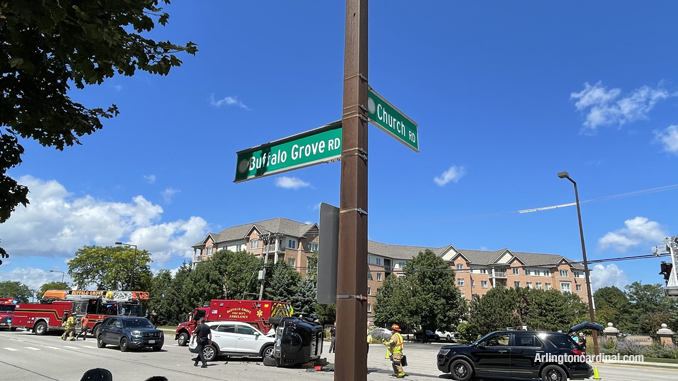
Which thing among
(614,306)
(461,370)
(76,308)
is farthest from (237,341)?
(614,306)

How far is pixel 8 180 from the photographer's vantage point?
549 centimetres

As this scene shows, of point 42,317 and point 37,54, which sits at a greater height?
point 37,54

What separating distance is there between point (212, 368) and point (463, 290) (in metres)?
67.7

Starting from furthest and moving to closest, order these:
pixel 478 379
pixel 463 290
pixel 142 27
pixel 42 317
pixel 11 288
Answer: pixel 11 288
pixel 463 290
pixel 42 317
pixel 478 379
pixel 142 27

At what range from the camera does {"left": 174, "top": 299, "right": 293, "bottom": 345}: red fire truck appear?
26.2 m

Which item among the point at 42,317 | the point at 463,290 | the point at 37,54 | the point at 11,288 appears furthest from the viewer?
the point at 11,288

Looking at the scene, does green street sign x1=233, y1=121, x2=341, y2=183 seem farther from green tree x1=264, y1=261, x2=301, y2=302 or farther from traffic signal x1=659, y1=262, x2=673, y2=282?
green tree x1=264, y1=261, x2=301, y2=302

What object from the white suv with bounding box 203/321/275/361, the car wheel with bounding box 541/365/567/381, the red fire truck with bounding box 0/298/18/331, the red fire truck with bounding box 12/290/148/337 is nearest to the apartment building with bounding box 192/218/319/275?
the red fire truck with bounding box 0/298/18/331

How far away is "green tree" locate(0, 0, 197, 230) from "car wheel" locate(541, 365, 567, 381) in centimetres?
1348

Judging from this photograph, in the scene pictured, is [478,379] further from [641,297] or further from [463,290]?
[641,297]

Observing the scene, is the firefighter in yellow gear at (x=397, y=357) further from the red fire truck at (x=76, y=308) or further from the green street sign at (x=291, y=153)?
the red fire truck at (x=76, y=308)

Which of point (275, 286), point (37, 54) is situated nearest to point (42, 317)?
point (275, 286)

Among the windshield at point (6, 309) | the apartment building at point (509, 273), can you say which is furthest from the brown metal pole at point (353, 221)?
the apartment building at point (509, 273)

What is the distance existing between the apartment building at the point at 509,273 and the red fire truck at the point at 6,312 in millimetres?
62026
